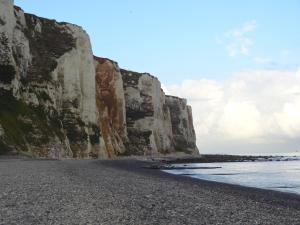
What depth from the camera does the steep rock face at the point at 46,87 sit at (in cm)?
5806

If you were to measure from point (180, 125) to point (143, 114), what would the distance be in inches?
1323

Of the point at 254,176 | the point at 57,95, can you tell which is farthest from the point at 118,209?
the point at 57,95

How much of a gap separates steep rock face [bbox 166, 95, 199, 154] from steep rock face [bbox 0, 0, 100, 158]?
6577 centimetres

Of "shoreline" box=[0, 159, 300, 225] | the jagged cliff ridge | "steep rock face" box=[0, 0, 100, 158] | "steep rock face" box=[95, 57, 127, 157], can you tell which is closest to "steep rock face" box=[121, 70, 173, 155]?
the jagged cliff ridge

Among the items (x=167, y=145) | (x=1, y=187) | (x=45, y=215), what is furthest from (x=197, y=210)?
(x=167, y=145)

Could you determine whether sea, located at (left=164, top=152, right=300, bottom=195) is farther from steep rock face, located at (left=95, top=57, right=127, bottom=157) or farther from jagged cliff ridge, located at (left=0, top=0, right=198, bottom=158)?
steep rock face, located at (left=95, top=57, right=127, bottom=157)

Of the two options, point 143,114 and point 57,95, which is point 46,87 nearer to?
point 57,95

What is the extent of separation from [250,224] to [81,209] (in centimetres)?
460

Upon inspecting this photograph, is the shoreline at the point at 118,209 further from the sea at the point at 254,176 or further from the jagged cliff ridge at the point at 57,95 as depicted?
the jagged cliff ridge at the point at 57,95

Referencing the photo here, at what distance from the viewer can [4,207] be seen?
1216 centimetres

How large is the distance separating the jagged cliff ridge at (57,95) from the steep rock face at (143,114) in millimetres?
354

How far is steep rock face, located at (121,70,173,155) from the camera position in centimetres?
11006

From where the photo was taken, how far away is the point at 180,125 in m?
146

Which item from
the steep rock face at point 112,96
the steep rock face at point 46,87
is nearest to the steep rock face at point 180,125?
the steep rock face at point 112,96
